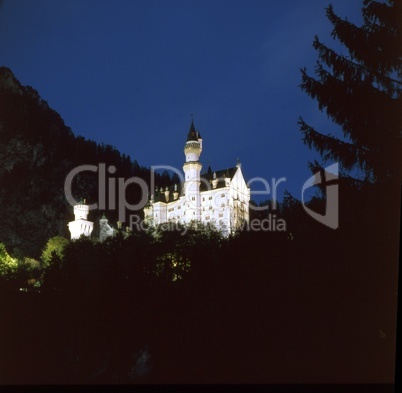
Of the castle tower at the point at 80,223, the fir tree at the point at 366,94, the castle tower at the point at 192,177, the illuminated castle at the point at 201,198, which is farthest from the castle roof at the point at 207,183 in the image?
the fir tree at the point at 366,94

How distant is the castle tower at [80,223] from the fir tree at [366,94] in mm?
43367

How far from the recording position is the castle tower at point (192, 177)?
48.9 meters


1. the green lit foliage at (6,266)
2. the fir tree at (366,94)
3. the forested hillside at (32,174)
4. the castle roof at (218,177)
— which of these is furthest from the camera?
the forested hillside at (32,174)

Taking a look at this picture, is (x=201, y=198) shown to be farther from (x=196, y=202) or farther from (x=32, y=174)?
(x=32, y=174)

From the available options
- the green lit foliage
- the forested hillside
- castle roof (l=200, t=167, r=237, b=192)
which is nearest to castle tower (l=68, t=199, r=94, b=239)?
the forested hillside

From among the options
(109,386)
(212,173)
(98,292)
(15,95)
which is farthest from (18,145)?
(109,386)

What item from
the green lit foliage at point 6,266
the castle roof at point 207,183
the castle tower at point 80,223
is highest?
the castle roof at point 207,183

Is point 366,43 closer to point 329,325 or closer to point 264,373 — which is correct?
point 329,325

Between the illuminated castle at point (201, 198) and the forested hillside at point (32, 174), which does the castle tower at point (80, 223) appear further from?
the illuminated castle at point (201, 198)

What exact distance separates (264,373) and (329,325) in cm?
418

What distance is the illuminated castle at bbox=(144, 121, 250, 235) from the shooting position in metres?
47.3

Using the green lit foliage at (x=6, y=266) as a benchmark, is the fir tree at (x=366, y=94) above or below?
above

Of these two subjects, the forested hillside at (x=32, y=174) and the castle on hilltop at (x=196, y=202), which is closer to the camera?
the castle on hilltop at (x=196, y=202)

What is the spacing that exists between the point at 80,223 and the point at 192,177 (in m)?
11.2
